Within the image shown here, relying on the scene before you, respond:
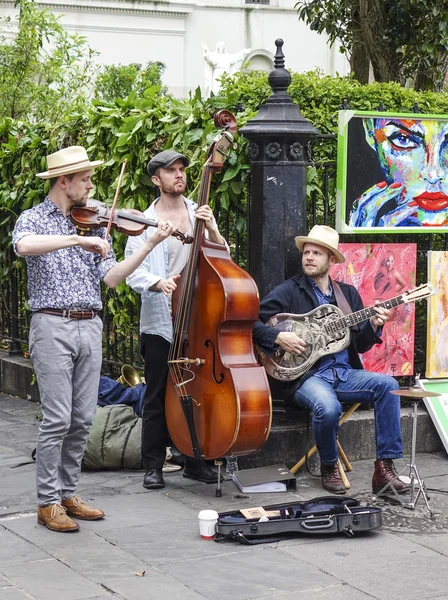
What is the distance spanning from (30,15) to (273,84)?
5751 mm

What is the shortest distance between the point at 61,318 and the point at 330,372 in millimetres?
1765

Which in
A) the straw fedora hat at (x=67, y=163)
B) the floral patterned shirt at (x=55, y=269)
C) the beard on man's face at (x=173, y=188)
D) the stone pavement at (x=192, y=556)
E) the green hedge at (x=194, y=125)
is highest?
the green hedge at (x=194, y=125)

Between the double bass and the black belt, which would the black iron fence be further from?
the black belt

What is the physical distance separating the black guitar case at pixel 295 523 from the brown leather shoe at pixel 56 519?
2.41 ft

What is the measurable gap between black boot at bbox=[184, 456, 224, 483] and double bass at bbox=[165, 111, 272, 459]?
1.23 ft

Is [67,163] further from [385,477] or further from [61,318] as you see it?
[385,477]

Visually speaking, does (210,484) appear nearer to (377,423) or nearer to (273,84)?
(377,423)

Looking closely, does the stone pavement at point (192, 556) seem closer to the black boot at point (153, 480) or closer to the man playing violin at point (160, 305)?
the black boot at point (153, 480)

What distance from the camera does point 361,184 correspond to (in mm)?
6840

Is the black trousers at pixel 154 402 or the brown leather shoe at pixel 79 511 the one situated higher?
the black trousers at pixel 154 402

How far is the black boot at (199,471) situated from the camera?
6258mm

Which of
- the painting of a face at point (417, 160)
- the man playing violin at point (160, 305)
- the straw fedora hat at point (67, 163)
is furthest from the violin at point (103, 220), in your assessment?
the painting of a face at point (417, 160)

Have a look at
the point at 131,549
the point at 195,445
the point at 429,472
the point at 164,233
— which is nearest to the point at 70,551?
the point at 131,549

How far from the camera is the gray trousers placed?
5.26 m
